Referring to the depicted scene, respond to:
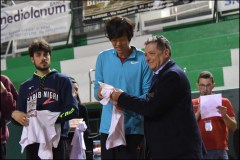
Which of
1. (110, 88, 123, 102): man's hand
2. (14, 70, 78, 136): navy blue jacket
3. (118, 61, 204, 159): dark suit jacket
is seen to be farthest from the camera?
(14, 70, 78, 136): navy blue jacket

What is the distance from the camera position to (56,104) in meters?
2.83

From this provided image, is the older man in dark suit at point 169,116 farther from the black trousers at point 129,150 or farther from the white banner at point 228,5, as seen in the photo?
the white banner at point 228,5

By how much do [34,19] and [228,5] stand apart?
13.5 feet

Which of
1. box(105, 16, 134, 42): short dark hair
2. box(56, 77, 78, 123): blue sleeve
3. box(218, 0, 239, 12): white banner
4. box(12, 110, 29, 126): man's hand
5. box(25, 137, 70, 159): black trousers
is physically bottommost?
box(25, 137, 70, 159): black trousers

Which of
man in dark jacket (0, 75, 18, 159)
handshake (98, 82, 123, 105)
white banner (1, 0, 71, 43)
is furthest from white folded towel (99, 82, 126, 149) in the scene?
white banner (1, 0, 71, 43)

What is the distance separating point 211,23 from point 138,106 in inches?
210

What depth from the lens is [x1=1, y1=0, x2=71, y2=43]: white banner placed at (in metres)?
8.65

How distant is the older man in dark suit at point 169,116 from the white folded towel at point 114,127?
0.30ft

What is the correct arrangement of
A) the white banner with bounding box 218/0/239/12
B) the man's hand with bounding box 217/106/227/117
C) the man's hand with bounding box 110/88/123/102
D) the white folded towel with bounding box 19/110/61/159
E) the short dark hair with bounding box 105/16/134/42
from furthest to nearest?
the white banner with bounding box 218/0/239/12 < the man's hand with bounding box 217/106/227/117 < the white folded towel with bounding box 19/110/61/159 < the short dark hair with bounding box 105/16/134/42 < the man's hand with bounding box 110/88/123/102

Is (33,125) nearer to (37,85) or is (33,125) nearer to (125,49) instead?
(37,85)

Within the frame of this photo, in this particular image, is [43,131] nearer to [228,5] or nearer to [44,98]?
[44,98]

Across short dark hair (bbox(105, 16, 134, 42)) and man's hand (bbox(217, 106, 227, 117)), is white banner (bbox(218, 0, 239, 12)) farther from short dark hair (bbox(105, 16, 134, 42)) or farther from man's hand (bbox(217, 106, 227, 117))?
short dark hair (bbox(105, 16, 134, 42))

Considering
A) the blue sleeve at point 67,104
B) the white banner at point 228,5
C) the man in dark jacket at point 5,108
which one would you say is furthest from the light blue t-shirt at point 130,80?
the white banner at point 228,5

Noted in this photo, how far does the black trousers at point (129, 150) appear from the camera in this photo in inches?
94.5
